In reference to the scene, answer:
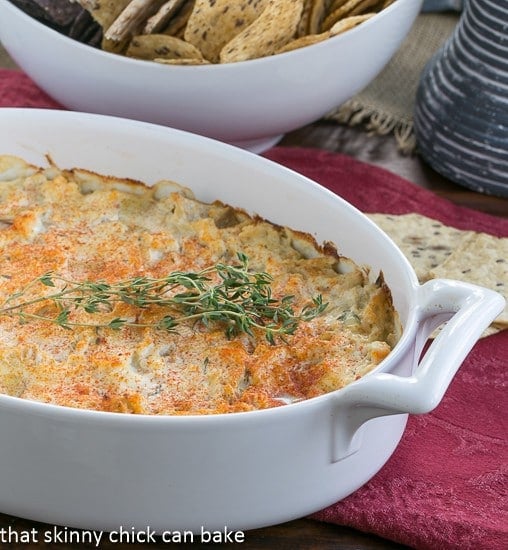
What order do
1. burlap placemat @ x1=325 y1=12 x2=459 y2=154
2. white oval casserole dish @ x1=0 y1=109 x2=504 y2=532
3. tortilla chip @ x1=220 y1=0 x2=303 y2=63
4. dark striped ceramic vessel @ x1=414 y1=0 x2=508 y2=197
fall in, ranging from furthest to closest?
1. burlap placemat @ x1=325 y1=12 x2=459 y2=154
2. dark striped ceramic vessel @ x1=414 y1=0 x2=508 y2=197
3. tortilla chip @ x1=220 y1=0 x2=303 y2=63
4. white oval casserole dish @ x1=0 y1=109 x2=504 y2=532

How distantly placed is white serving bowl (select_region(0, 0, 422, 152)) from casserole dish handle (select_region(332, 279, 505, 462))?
76cm

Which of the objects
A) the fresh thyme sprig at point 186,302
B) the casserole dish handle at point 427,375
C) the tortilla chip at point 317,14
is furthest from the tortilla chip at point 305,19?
the casserole dish handle at point 427,375

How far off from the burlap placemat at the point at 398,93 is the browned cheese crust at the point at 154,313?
2.61 ft

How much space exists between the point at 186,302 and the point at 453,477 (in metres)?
0.49

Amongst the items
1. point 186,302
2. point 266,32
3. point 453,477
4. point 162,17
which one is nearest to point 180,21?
point 162,17

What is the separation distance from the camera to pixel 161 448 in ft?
4.42

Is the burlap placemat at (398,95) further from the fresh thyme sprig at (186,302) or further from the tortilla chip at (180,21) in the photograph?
the fresh thyme sprig at (186,302)

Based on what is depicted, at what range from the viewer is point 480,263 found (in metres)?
2.11

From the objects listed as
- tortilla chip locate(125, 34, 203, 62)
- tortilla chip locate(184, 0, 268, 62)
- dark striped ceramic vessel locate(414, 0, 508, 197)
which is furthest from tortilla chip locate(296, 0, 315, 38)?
dark striped ceramic vessel locate(414, 0, 508, 197)

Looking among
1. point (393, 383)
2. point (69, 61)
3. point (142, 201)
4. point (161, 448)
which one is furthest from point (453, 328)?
point (69, 61)

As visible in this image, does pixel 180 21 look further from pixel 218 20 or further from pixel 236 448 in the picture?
pixel 236 448

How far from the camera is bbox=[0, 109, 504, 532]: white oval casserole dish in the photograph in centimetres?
134

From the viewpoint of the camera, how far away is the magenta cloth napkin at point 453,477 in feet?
5.02

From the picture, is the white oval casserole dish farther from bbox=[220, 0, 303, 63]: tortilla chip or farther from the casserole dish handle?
bbox=[220, 0, 303, 63]: tortilla chip
